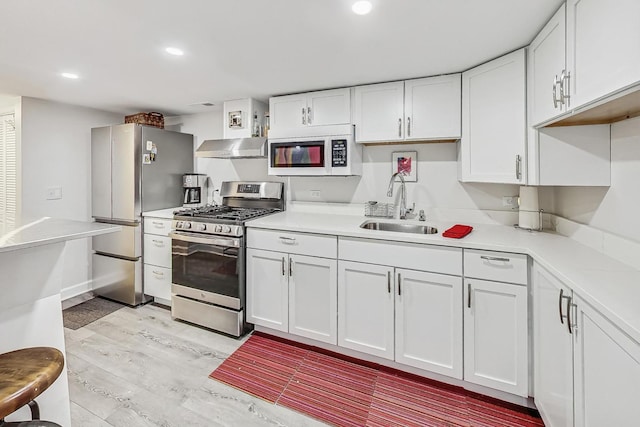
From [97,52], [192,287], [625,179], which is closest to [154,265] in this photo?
[192,287]

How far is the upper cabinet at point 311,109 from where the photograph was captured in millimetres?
2715

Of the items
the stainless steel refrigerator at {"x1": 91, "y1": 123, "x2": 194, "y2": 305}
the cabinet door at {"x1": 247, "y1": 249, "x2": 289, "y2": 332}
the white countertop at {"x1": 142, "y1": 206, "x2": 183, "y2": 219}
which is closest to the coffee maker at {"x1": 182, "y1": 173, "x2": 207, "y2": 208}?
the stainless steel refrigerator at {"x1": 91, "y1": 123, "x2": 194, "y2": 305}

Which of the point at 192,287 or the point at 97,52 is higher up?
the point at 97,52

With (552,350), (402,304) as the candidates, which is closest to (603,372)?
(552,350)

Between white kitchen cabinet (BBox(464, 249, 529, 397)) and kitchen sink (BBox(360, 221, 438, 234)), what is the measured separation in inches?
23.2

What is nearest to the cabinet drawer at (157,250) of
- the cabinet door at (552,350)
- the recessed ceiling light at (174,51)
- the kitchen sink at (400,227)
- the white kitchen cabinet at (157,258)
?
the white kitchen cabinet at (157,258)

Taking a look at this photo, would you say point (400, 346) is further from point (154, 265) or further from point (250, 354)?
point (154, 265)

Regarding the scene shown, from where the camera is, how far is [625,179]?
1534 millimetres

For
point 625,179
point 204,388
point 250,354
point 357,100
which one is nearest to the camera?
point 625,179

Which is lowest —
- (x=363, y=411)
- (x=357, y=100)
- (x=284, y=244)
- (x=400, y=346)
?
(x=363, y=411)

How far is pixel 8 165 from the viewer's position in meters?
3.25

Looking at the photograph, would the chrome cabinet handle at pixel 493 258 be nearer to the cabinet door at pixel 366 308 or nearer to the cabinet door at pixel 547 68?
the cabinet door at pixel 366 308

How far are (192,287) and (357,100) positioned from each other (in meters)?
2.21

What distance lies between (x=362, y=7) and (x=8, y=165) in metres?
3.91
